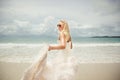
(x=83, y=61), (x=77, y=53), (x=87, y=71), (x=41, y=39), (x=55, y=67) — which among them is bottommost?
(x=87, y=71)

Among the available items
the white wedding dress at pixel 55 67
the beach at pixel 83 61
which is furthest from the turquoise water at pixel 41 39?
→ the white wedding dress at pixel 55 67

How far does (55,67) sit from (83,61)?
5.27 feet

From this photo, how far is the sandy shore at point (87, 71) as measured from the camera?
5609mm

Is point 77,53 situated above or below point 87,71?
above

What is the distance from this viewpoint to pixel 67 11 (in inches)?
228

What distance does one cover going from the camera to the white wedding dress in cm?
399

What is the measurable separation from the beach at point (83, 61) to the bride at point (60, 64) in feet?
3.76

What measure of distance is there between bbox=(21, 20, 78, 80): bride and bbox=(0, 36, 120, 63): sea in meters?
1.19

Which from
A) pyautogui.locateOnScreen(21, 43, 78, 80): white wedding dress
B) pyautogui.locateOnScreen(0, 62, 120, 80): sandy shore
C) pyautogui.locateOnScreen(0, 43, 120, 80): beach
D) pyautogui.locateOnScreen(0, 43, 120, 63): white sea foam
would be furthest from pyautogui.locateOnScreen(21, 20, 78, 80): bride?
pyautogui.locateOnScreen(0, 43, 120, 63): white sea foam

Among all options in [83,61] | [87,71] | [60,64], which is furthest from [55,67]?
[83,61]

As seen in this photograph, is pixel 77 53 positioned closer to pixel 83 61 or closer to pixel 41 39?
pixel 83 61

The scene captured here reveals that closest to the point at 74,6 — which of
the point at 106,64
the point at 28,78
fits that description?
the point at 106,64

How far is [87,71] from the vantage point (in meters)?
5.66

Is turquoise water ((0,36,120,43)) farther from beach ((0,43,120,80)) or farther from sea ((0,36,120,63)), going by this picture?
beach ((0,43,120,80))
